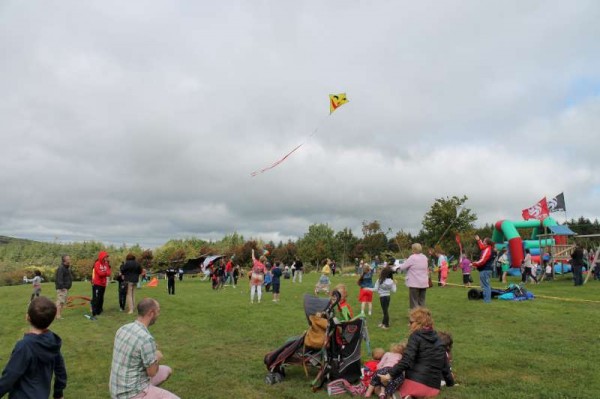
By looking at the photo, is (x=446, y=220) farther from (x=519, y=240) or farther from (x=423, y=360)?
(x=423, y=360)

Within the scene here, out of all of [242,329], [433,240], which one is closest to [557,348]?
[242,329]

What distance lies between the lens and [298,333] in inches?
398

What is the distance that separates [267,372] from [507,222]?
2372 cm

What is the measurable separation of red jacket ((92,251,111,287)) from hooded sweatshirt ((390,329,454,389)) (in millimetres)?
10824

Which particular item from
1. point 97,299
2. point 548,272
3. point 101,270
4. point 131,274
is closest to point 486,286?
point 131,274

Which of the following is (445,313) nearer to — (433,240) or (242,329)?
(242,329)

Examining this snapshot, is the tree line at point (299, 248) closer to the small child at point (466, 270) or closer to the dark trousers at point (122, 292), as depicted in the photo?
the small child at point (466, 270)

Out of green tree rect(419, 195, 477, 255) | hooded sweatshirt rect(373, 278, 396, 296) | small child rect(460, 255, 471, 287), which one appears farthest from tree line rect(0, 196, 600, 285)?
hooded sweatshirt rect(373, 278, 396, 296)

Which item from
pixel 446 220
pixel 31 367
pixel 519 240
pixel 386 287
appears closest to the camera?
pixel 31 367

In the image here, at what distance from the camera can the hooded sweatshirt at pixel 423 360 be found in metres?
4.76

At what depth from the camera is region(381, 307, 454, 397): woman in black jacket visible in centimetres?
475

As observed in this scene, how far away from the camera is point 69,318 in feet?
43.6

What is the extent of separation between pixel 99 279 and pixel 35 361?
34.8 feet

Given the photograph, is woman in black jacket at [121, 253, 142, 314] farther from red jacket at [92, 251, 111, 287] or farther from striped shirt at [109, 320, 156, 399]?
striped shirt at [109, 320, 156, 399]
